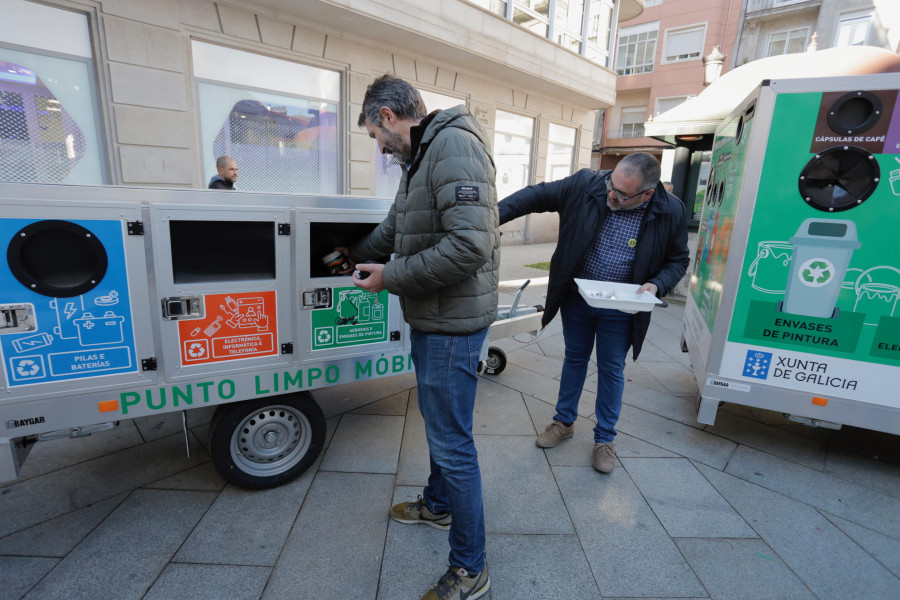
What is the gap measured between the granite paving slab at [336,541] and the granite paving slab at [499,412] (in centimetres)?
97

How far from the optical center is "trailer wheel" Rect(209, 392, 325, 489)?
2484 millimetres

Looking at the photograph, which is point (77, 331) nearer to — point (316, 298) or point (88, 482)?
point (316, 298)

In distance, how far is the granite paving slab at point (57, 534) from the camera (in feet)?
7.07

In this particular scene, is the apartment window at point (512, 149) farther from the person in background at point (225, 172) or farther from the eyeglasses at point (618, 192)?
the eyeglasses at point (618, 192)

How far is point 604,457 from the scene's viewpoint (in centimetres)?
301

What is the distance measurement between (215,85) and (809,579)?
8725 millimetres

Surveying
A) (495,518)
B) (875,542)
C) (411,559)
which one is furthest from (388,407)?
(875,542)

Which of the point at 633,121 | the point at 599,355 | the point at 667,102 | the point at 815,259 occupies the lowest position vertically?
the point at 599,355

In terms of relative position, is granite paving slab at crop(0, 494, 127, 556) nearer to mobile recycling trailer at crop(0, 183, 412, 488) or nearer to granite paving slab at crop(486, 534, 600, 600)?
mobile recycling trailer at crop(0, 183, 412, 488)

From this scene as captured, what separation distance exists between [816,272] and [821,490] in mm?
→ 1404

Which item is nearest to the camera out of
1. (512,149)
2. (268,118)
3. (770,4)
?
(268,118)

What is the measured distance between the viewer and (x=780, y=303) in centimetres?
295

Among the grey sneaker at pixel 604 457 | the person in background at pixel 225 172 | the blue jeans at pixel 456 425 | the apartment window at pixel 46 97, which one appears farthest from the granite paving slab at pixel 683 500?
the apartment window at pixel 46 97

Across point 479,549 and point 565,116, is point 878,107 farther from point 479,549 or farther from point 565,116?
point 565,116
